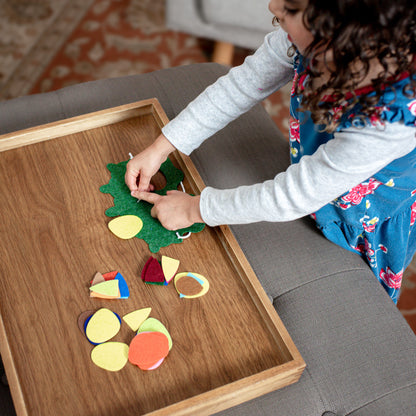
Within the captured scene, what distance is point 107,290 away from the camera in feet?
2.21

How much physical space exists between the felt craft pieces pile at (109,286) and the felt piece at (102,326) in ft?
0.08

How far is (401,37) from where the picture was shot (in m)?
0.52

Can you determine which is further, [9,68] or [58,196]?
[9,68]

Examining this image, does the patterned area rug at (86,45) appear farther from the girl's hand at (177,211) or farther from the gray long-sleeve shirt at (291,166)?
the girl's hand at (177,211)

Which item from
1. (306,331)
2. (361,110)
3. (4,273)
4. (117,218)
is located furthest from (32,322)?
(361,110)

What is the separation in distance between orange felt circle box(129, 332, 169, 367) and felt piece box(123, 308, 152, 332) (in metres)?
0.02

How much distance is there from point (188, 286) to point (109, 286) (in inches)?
4.7

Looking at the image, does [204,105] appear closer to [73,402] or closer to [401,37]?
[401,37]

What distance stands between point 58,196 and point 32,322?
0.75ft

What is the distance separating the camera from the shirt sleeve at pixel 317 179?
0.60 meters

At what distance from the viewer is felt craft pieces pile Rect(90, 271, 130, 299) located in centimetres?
67

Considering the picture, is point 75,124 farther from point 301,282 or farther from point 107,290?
point 301,282

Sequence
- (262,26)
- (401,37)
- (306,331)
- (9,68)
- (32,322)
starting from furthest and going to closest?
(9,68) → (262,26) → (306,331) → (32,322) → (401,37)

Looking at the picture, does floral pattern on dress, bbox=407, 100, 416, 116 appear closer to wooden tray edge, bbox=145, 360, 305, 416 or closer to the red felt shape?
wooden tray edge, bbox=145, 360, 305, 416
